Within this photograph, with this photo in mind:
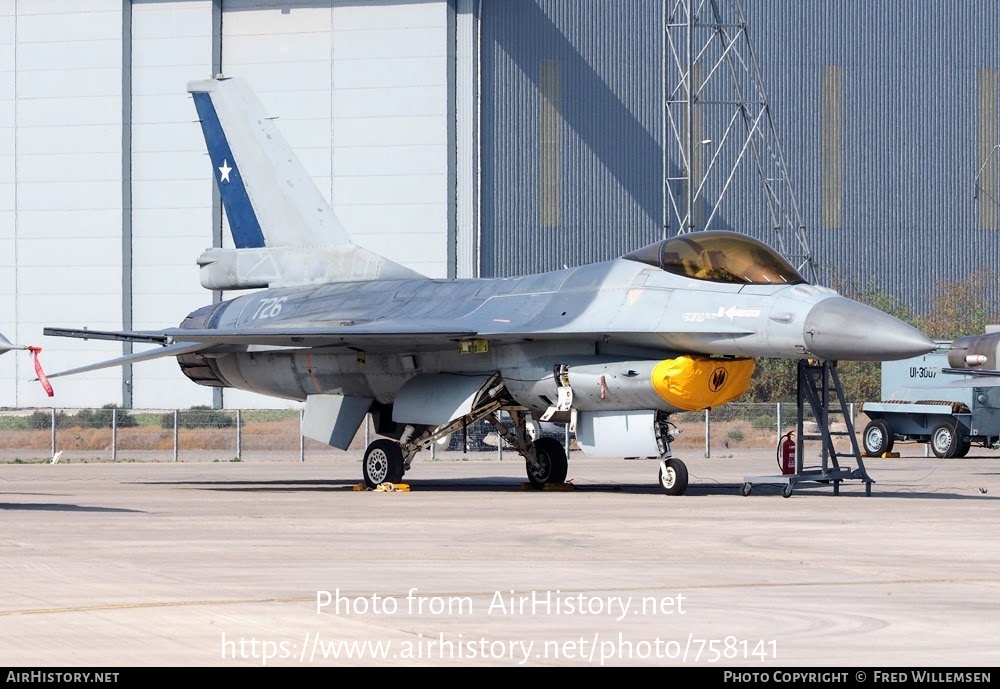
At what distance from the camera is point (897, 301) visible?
158ft

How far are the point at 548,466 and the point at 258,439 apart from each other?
21210 mm

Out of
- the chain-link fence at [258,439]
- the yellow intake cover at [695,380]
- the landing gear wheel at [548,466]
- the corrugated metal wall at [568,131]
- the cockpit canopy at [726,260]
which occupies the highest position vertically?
the corrugated metal wall at [568,131]

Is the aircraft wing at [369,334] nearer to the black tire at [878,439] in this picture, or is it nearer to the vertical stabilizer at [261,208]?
the vertical stabilizer at [261,208]

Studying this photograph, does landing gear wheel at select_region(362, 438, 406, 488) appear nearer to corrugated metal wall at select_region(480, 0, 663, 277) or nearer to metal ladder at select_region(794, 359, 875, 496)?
metal ladder at select_region(794, 359, 875, 496)

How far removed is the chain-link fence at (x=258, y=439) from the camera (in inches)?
1297

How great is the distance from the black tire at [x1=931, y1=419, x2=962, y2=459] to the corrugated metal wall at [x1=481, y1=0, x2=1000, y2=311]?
1503 cm

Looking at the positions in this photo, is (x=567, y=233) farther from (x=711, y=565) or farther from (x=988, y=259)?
(x=711, y=565)

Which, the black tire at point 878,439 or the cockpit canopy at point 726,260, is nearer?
the cockpit canopy at point 726,260

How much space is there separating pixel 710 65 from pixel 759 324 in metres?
32.3

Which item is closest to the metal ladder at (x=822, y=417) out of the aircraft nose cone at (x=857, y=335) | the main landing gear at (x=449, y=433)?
the aircraft nose cone at (x=857, y=335)

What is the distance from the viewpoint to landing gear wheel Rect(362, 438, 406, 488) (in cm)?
1875

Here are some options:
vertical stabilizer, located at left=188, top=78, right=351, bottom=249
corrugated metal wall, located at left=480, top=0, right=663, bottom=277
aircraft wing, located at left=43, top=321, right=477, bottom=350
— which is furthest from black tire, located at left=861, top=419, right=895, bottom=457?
aircraft wing, located at left=43, top=321, right=477, bottom=350

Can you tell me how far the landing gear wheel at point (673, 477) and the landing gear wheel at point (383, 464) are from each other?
11.9ft

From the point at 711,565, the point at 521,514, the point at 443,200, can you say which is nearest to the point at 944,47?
the point at 443,200
